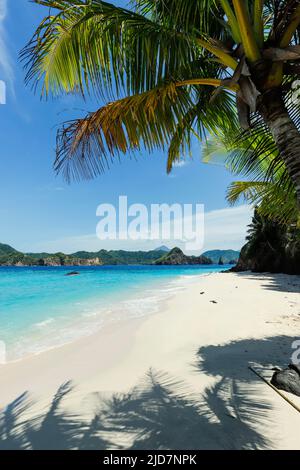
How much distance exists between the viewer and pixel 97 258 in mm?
132625

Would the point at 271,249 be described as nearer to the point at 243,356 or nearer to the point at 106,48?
the point at 243,356

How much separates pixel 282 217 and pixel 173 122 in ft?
9.01

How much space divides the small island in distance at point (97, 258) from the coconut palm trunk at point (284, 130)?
115m

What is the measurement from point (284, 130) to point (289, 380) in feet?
8.37

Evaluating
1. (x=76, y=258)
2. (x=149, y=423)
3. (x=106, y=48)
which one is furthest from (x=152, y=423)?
(x=76, y=258)

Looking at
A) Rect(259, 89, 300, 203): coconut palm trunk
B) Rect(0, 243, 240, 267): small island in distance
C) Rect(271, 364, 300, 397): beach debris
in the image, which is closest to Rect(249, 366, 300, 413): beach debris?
Rect(271, 364, 300, 397): beach debris

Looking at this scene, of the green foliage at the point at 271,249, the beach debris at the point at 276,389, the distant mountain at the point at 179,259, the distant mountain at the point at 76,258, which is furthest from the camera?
the distant mountain at the point at 179,259

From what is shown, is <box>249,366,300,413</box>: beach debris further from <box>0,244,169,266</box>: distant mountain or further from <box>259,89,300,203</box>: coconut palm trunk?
<box>0,244,169,266</box>: distant mountain

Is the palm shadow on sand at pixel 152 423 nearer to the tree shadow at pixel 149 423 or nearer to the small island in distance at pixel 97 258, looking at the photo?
the tree shadow at pixel 149 423

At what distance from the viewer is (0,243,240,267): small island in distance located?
10650cm

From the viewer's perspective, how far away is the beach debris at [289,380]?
2.55 metres

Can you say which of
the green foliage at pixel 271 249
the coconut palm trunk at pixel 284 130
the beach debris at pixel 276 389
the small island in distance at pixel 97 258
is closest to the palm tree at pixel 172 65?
the coconut palm trunk at pixel 284 130

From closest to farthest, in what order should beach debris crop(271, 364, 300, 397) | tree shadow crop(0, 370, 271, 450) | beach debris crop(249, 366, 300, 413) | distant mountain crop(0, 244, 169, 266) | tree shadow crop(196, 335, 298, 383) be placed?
tree shadow crop(0, 370, 271, 450) → beach debris crop(249, 366, 300, 413) → beach debris crop(271, 364, 300, 397) → tree shadow crop(196, 335, 298, 383) → distant mountain crop(0, 244, 169, 266)

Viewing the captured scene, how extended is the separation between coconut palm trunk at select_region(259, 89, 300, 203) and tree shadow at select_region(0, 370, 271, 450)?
2.07 metres
